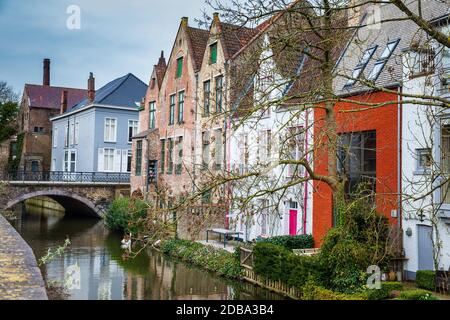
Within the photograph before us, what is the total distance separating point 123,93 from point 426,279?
3605cm

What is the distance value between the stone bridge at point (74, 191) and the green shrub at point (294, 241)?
21.7m

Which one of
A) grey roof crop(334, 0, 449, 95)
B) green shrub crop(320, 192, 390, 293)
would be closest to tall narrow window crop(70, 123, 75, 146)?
grey roof crop(334, 0, 449, 95)

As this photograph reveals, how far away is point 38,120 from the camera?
187 feet

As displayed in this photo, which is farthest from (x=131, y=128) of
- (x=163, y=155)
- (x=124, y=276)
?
(x=124, y=276)

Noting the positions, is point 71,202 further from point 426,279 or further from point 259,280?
point 426,279

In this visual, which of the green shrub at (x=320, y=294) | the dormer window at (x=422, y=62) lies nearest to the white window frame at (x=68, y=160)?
the green shrub at (x=320, y=294)

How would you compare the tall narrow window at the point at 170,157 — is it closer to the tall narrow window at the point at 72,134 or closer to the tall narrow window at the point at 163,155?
the tall narrow window at the point at 163,155

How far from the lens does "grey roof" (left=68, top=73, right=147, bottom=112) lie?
146ft

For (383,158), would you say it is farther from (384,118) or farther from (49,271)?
(49,271)

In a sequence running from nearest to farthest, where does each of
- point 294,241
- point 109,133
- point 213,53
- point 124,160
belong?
point 294,241
point 213,53
point 109,133
point 124,160

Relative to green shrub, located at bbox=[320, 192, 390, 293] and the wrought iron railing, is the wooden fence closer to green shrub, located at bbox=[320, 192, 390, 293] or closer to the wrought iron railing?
green shrub, located at bbox=[320, 192, 390, 293]

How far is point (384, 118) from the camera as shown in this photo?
1720 centimetres

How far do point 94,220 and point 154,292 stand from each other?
2484 cm
